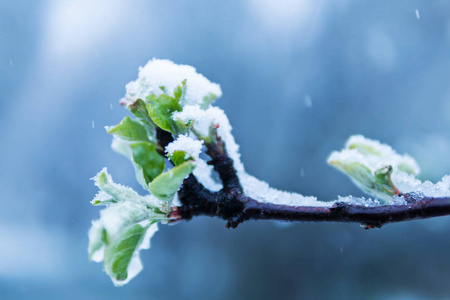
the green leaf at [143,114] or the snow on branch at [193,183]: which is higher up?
the green leaf at [143,114]

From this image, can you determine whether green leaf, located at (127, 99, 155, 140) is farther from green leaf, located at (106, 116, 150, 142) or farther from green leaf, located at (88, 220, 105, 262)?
green leaf, located at (88, 220, 105, 262)

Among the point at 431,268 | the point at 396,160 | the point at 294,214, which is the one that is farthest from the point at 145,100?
the point at 431,268

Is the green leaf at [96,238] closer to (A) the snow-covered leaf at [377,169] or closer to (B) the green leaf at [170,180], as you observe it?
(B) the green leaf at [170,180]

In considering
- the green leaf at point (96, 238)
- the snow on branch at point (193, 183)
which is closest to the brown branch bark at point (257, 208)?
the snow on branch at point (193, 183)

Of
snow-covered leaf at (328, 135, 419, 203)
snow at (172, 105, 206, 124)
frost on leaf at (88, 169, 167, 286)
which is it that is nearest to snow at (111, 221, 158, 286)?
frost on leaf at (88, 169, 167, 286)

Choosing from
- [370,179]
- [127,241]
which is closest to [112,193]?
[127,241]

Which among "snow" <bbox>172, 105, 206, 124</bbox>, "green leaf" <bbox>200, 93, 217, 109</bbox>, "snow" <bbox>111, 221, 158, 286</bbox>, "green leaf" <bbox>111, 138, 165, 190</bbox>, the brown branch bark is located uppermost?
"green leaf" <bbox>200, 93, 217, 109</bbox>
